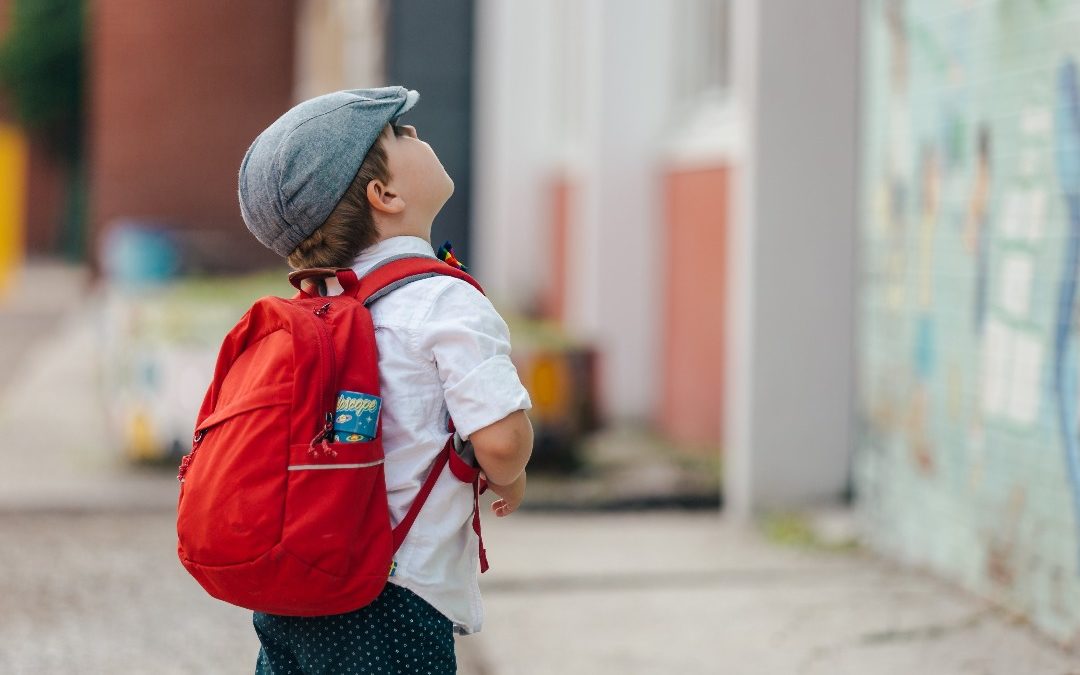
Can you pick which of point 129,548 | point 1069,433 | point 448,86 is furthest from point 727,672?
point 448,86

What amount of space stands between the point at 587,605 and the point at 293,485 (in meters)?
2.54

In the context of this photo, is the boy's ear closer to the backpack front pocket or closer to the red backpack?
the red backpack

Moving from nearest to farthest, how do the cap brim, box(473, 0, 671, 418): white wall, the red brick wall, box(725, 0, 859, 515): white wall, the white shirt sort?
the white shirt, the cap brim, box(725, 0, 859, 515): white wall, box(473, 0, 671, 418): white wall, the red brick wall

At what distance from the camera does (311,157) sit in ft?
7.26

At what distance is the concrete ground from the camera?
383cm

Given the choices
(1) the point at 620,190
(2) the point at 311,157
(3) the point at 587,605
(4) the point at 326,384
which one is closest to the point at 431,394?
(4) the point at 326,384

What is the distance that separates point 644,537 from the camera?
5.56 metres

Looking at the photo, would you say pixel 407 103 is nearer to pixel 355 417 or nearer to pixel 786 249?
pixel 355 417

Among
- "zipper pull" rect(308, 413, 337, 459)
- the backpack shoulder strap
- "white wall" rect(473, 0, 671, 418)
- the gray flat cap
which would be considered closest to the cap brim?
the gray flat cap

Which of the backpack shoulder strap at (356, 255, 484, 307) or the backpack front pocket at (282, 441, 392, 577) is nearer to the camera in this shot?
the backpack front pocket at (282, 441, 392, 577)

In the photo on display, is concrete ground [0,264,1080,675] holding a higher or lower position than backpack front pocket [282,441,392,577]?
lower

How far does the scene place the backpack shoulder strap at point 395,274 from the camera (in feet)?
7.38

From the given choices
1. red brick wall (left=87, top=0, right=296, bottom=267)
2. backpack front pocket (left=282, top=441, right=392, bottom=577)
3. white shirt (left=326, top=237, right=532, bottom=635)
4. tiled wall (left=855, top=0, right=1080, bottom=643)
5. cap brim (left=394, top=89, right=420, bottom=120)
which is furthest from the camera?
red brick wall (left=87, top=0, right=296, bottom=267)

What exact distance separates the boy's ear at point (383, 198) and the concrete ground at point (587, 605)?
1.88 metres
